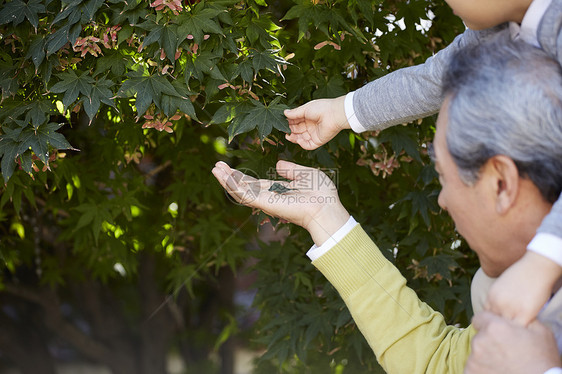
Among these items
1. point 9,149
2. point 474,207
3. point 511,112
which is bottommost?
point 9,149

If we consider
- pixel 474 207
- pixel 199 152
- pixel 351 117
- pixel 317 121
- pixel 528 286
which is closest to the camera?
pixel 528 286

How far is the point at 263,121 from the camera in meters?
1.38

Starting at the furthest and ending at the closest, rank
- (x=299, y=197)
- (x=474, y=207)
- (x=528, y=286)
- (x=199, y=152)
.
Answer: (x=199, y=152) < (x=299, y=197) < (x=474, y=207) < (x=528, y=286)

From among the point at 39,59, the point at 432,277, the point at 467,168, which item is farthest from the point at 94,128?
the point at 467,168

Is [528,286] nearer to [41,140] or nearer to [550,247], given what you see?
[550,247]

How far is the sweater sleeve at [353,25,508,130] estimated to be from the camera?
3.54ft

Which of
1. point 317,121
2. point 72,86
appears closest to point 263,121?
point 317,121

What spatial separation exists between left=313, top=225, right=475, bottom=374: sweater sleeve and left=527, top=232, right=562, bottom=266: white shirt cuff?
0.94ft

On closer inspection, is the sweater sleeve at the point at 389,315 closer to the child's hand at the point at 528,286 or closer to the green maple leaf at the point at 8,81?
the child's hand at the point at 528,286

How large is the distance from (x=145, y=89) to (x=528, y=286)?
97 centimetres

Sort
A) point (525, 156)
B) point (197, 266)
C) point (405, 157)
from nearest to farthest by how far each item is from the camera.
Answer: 1. point (525, 156)
2. point (405, 157)
3. point (197, 266)

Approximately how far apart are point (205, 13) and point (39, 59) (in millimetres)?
412

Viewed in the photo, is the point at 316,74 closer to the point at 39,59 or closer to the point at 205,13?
the point at 205,13

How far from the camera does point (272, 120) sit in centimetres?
138
